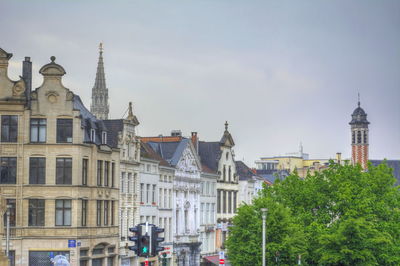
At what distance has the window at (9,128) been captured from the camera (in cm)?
7312

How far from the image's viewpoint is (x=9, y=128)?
73.2 meters

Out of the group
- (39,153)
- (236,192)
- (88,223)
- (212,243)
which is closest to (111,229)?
(88,223)

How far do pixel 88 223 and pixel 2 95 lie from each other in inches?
442

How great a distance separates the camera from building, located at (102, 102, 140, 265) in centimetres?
8120

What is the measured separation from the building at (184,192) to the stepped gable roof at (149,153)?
1689mm

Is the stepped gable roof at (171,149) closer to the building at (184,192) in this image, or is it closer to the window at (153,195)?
the building at (184,192)

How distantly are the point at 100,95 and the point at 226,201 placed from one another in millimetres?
59910

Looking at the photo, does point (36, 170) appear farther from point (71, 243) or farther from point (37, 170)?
point (71, 243)

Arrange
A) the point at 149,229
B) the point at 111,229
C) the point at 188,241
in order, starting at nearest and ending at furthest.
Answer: the point at 149,229, the point at 111,229, the point at 188,241

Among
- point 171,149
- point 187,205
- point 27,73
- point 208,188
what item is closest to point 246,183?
point 208,188

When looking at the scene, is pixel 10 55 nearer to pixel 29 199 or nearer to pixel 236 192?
pixel 29 199

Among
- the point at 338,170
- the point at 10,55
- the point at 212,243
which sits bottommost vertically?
the point at 212,243

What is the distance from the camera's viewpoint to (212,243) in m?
108

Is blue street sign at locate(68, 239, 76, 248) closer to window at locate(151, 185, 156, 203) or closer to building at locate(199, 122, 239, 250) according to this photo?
window at locate(151, 185, 156, 203)
